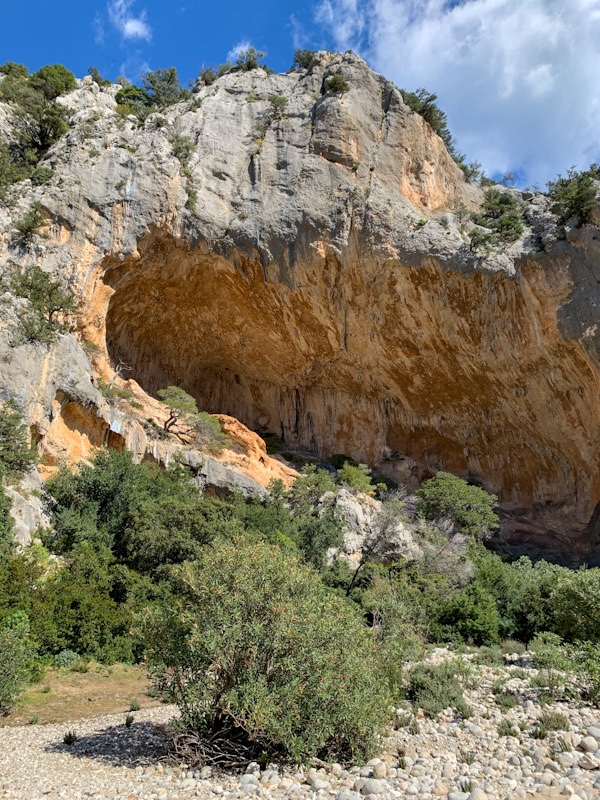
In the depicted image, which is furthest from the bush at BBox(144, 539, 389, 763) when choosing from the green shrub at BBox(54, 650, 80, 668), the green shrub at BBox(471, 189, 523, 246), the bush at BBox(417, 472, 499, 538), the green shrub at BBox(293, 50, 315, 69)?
the green shrub at BBox(293, 50, 315, 69)

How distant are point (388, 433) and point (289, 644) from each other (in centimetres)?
2576

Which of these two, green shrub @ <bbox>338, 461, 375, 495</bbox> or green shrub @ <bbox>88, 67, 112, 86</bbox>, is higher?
green shrub @ <bbox>88, 67, 112, 86</bbox>

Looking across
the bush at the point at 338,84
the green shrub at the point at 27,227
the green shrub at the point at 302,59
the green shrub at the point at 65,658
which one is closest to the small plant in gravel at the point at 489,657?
the green shrub at the point at 65,658

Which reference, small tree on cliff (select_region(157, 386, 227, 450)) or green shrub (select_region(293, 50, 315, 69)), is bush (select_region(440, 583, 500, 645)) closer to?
small tree on cliff (select_region(157, 386, 227, 450))

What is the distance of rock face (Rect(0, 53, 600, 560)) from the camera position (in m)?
23.6

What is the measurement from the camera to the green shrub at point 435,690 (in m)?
9.44

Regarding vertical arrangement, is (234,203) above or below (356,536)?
above

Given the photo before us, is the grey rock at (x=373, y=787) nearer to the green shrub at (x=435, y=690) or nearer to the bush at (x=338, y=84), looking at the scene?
the green shrub at (x=435, y=690)

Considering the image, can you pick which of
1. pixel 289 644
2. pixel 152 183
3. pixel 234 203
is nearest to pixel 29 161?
pixel 152 183

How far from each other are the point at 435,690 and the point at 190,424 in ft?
57.1

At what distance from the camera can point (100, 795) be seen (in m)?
5.60

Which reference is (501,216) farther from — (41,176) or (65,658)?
(65,658)

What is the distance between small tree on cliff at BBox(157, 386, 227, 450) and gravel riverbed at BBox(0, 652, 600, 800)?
1602 cm

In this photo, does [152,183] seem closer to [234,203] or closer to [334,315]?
[234,203]
